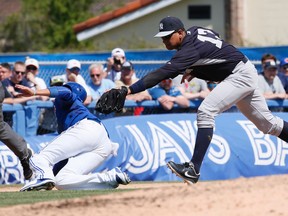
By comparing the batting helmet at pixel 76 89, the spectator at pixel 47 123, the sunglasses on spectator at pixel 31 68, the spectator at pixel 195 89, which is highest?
the batting helmet at pixel 76 89

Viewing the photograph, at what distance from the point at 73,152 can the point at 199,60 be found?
5.80 feet

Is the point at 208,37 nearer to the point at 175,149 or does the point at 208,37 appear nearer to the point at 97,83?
the point at 175,149

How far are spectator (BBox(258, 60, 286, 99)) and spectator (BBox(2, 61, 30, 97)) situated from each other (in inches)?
148

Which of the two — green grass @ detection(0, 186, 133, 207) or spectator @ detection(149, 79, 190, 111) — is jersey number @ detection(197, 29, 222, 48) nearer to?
green grass @ detection(0, 186, 133, 207)

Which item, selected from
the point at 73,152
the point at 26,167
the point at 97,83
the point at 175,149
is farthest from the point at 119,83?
the point at 73,152

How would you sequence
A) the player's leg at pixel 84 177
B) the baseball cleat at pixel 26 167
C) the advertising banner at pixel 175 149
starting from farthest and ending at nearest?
the advertising banner at pixel 175 149 → the baseball cleat at pixel 26 167 → the player's leg at pixel 84 177

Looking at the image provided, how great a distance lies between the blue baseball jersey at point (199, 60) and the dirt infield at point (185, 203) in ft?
5.76

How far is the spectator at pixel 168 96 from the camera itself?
49.9 feet

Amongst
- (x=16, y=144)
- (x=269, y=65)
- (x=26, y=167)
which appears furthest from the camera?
(x=269, y=65)

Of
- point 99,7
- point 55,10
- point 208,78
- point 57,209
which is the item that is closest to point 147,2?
point 55,10

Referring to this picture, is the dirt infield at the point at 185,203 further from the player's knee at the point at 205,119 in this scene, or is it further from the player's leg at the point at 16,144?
the player's leg at the point at 16,144

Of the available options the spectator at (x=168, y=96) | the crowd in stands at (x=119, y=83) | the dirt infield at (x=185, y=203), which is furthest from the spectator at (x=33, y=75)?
the dirt infield at (x=185, y=203)

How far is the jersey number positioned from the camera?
1033 cm

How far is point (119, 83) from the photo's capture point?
1511 cm
